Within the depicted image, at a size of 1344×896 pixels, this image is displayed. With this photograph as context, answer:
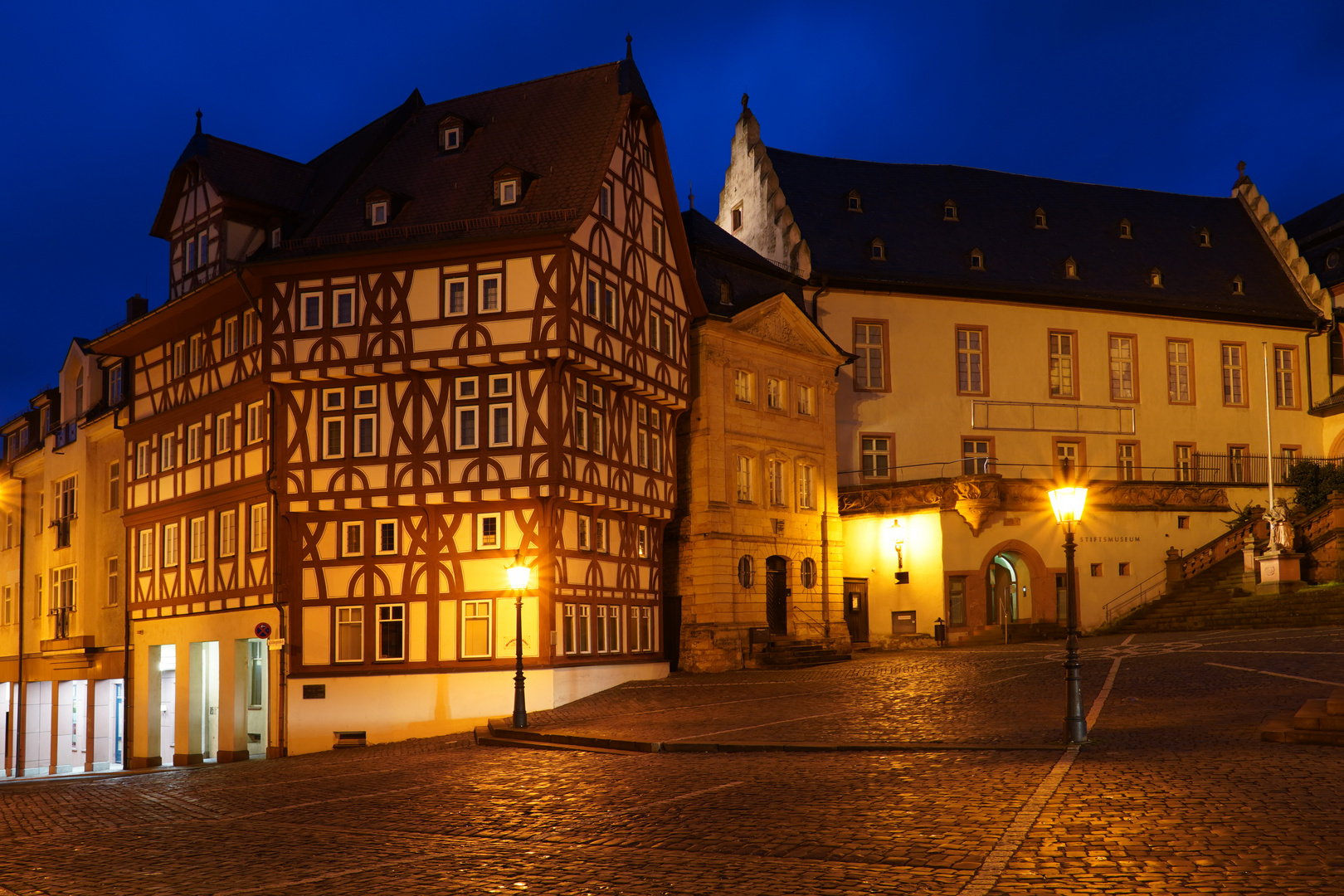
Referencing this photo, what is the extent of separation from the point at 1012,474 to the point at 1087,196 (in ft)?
43.6

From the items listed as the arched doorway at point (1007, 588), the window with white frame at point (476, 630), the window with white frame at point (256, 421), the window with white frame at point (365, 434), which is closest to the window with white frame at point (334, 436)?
the window with white frame at point (365, 434)

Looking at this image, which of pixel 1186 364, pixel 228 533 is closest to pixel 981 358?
pixel 1186 364

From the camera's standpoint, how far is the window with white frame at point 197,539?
116 feet

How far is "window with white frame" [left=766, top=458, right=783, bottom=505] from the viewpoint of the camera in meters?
38.6

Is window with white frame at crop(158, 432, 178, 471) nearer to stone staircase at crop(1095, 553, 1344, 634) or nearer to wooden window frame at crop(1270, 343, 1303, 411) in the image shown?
stone staircase at crop(1095, 553, 1344, 634)

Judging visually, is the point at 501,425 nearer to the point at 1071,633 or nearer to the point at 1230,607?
the point at 1071,633

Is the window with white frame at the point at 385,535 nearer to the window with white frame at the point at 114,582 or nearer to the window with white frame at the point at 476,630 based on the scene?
the window with white frame at the point at 476,630

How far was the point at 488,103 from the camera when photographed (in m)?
35.1

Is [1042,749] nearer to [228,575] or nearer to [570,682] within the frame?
[570,682]

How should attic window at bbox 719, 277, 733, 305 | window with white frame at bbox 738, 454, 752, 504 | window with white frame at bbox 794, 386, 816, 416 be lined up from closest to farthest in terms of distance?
1. window with white frame at bbox 738, 454, 752, 504
2. attic window at bbox 719, 277, 733, 305
3. window with white frame at bbox 794, 386, 816, 416

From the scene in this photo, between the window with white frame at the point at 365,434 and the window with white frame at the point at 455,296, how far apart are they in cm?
297

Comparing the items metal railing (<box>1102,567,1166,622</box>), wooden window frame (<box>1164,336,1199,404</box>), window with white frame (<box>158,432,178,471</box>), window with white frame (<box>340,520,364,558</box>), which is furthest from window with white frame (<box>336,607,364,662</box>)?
wooden window frame (<box>1164,336,1199,404</box>)

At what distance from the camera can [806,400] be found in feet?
134

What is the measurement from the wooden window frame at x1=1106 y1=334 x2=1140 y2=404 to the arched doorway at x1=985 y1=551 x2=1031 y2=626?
829 cm
